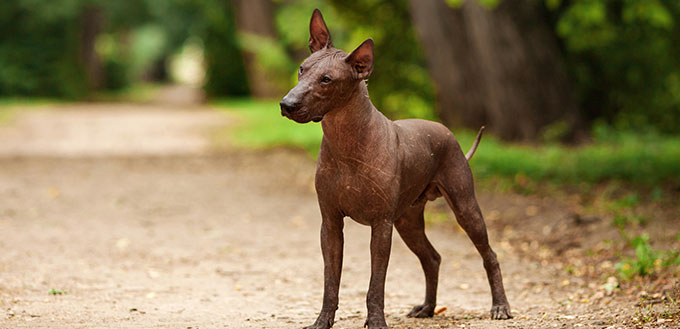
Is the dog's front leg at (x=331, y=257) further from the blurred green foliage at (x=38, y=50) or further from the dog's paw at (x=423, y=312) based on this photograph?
the blurred green foliage at (x=38, y=50)

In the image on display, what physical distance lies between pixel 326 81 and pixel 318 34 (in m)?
0.44

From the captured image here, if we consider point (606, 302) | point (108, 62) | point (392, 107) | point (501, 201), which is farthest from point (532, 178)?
point (108, 62)

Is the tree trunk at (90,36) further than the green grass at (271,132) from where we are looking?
Yes

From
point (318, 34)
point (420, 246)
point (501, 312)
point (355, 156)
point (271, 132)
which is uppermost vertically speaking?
point (271, 132)

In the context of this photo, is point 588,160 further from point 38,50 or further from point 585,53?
point 38,50

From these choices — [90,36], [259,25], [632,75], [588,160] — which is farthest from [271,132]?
[90,36]

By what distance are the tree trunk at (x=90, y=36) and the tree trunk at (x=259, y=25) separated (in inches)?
380

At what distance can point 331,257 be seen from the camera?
514cm

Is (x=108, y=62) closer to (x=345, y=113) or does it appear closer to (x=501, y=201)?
(x=501, y=201)

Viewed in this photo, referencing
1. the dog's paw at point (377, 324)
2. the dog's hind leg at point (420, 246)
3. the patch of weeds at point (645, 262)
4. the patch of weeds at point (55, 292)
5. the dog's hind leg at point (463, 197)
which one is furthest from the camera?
the patch of weeds at point (645, 262)

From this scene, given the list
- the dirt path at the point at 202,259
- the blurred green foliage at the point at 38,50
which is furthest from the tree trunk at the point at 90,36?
the dirt path at the point at 202,259

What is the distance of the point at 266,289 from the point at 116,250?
223cm

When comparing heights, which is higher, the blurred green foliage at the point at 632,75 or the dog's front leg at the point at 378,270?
the blurred green foliage at the point at 632,75

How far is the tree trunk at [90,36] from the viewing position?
4209 centimetres
